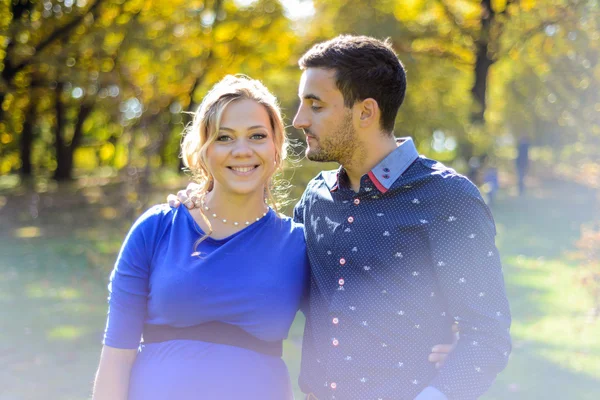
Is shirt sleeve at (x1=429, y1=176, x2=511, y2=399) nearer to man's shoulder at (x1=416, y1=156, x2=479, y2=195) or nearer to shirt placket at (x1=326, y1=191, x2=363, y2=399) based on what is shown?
man's shoulder at (x1=416, y1=156, x2=479, y2=195)

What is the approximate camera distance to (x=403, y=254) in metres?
2.56

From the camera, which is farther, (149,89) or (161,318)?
(149,89)

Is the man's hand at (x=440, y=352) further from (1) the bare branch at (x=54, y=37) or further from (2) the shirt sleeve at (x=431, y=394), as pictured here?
(1) the bare branch at (x=54, y=37)

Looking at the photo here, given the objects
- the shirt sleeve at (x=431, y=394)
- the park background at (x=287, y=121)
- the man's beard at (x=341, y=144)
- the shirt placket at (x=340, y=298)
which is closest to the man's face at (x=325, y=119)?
the man's beard at (x=341, y=144)

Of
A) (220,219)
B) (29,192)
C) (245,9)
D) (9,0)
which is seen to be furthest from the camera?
(29,192)

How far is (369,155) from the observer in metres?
2.78

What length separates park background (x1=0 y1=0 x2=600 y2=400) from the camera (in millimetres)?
7891

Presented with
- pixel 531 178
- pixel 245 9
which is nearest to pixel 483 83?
pixel 531 178

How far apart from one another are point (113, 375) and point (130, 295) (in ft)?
1.00

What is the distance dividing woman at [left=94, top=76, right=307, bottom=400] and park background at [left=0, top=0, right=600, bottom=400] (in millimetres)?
3199

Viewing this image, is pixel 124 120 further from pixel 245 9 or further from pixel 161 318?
pixel 161 318

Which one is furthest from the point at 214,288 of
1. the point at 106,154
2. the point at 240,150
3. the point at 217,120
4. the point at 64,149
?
the point at 106,154

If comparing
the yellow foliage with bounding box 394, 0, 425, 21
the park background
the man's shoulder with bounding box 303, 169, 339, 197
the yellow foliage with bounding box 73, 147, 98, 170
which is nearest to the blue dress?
the man's shoulder with bounding box 303, 169, 339, 197

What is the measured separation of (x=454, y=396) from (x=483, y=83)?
2094cm
